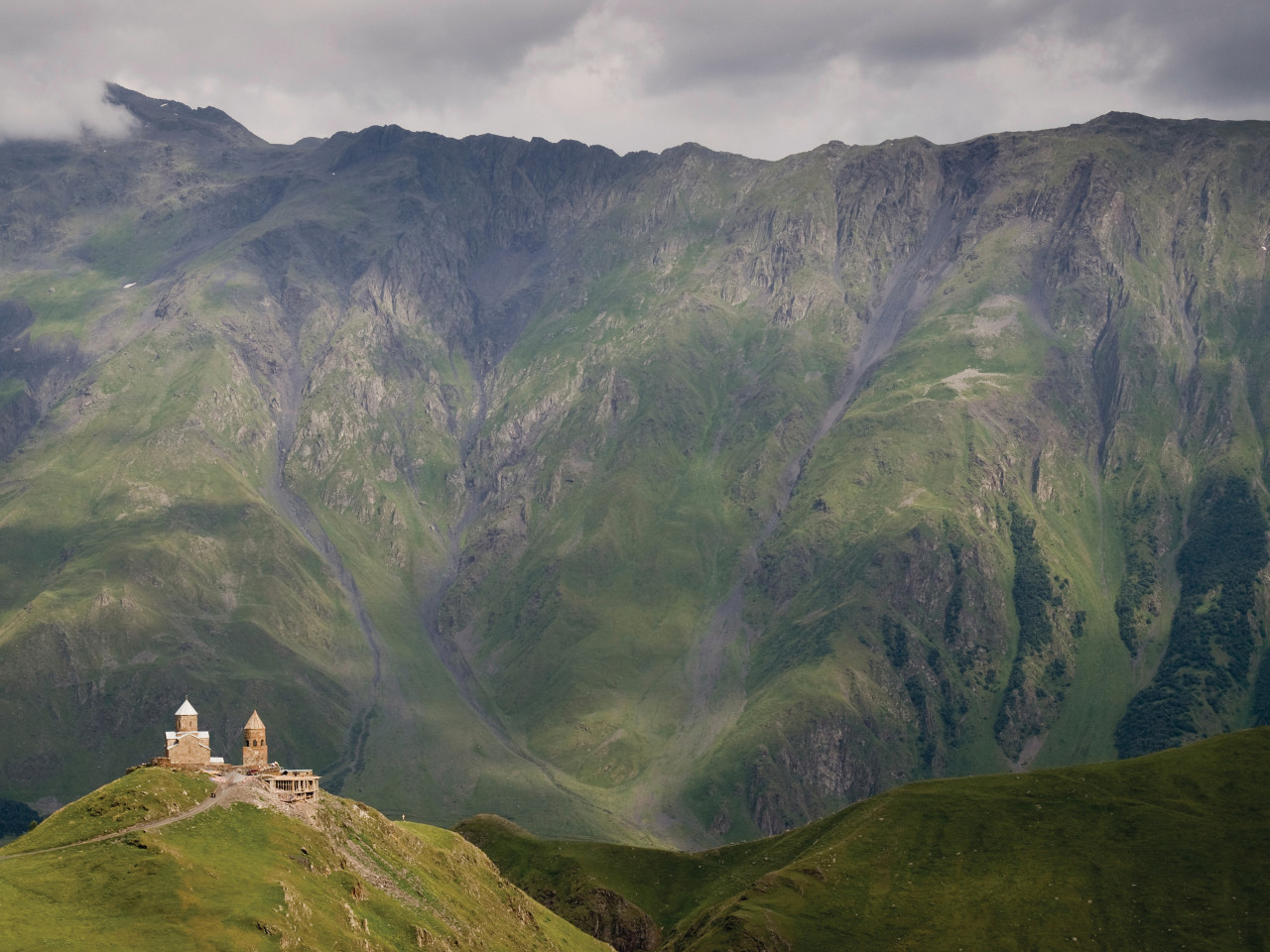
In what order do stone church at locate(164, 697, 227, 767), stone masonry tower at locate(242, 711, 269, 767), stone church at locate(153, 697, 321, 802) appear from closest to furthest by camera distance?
stone church at locate(153, 697, 321, 802)
stone church at locate(164, 697, 227, 767)
stone masonry tower at locate(242, 711, 269, 767)

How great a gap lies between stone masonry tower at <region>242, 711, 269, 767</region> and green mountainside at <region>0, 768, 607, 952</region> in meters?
9.42

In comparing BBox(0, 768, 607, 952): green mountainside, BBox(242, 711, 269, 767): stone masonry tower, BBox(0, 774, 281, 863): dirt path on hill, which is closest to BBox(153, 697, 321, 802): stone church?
BBox(242, 711, 269, 767): stone masonry tower

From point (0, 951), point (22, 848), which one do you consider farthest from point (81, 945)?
point (22, 848)

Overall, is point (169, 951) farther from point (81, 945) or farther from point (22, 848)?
point (22, 848)

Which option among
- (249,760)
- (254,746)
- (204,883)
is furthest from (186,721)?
(204,883)

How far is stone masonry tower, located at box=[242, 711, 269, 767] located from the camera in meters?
189

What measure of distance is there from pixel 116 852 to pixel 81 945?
62.8 feet

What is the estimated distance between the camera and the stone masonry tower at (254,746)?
620 feet

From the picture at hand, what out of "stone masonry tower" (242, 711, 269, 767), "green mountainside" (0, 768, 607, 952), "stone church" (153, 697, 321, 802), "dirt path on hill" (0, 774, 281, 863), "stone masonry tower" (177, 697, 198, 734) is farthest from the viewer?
"stone masonry tower" (177, 697, 198, 734)

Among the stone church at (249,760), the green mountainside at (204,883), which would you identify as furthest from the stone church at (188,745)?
the green mountainside at (204,883)

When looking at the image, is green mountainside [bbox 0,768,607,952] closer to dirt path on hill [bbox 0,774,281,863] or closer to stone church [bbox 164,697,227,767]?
dirt path on hill [bbox 0,774,281,863]

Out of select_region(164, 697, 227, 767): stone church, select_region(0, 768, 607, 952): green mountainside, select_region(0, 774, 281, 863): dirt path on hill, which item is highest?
select_region(164, 697, 227, 767): stone church

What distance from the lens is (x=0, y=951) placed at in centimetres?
13400

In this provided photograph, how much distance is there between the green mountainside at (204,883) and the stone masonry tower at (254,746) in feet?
30.9
